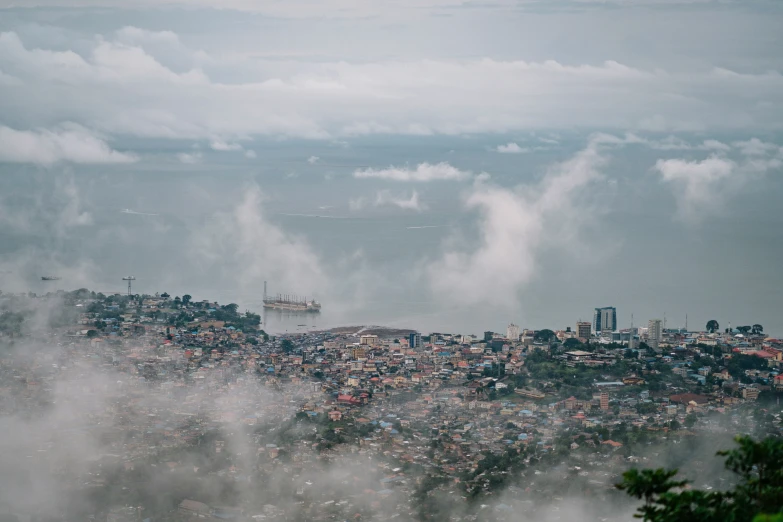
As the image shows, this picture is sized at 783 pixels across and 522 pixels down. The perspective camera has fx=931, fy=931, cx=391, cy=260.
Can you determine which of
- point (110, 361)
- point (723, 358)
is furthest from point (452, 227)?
point (110, 361)

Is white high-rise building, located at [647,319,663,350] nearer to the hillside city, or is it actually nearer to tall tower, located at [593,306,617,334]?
the hillside city

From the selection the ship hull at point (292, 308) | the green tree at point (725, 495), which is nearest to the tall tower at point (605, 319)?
the ship hull at point (292, 308)

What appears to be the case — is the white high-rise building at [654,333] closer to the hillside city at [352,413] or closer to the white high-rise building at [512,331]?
the hillside city at [352,413]

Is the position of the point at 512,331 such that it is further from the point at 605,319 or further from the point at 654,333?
the point at 654,333

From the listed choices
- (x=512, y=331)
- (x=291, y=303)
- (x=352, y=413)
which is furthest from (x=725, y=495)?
(x=291, y=303)

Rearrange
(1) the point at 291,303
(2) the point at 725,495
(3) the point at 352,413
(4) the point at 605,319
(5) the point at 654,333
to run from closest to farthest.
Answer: (2) the point at 725,495
(3) the point at 352,413
(5) the point at 654,333
(4) the point at 605,319
(1) the point at 291,303

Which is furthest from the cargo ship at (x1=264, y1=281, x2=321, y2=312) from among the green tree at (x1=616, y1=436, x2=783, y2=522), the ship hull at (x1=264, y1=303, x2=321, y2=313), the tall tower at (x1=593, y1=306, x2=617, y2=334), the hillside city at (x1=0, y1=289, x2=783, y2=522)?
the green tree at (x1=616, y1=436, x2=783, y2=522)
